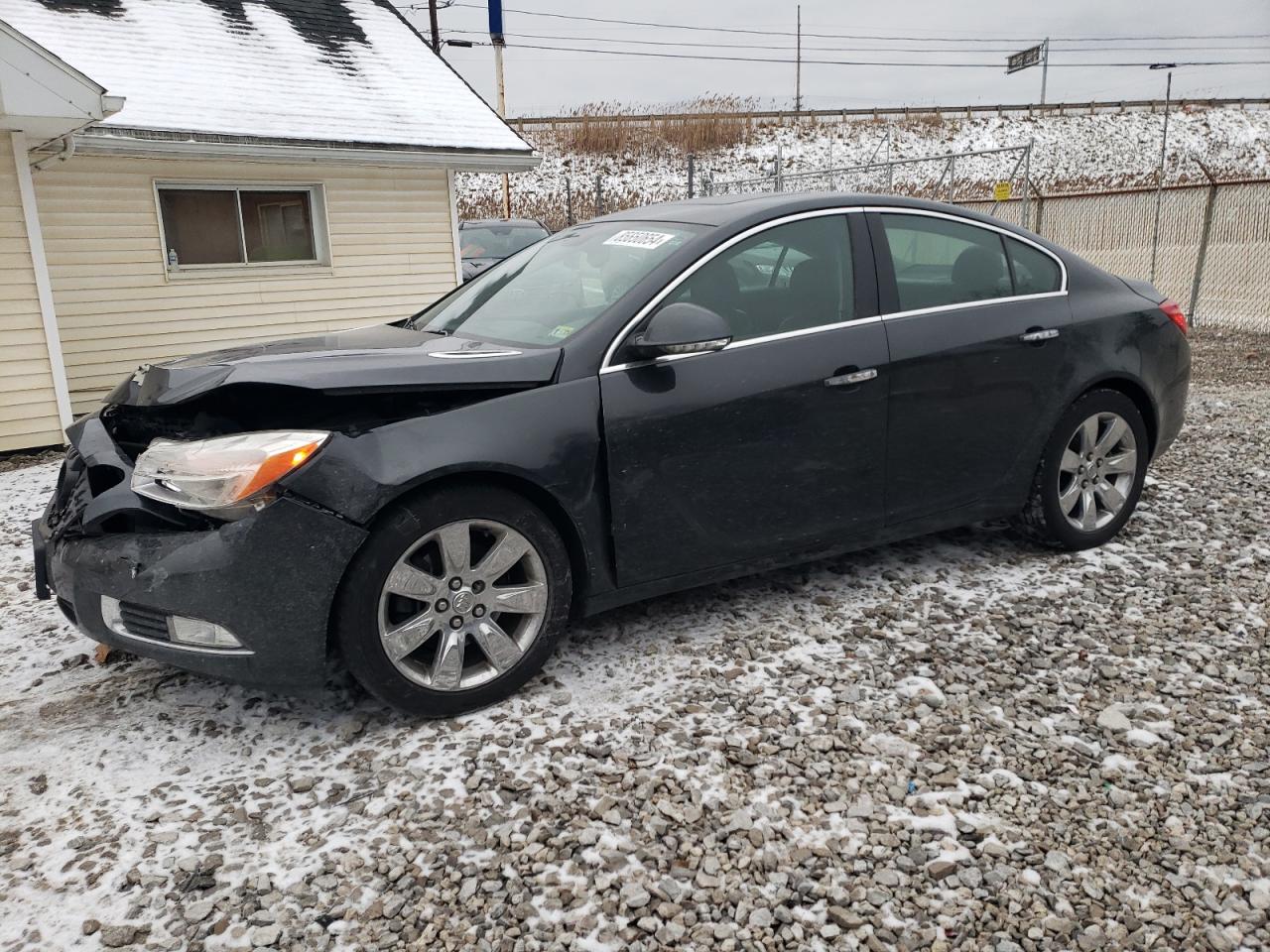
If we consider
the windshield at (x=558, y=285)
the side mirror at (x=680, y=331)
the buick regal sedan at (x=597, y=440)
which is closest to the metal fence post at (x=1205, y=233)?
the buick regal sedan at (x=597, y=440)

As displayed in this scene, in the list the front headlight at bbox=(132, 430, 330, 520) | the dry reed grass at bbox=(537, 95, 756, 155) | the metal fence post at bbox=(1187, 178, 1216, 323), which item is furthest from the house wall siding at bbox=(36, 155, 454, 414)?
the dry reed grass at bbox=(537, 95, 756, 155)

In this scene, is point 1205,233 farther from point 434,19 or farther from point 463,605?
point 434,19

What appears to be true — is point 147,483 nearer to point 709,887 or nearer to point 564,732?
point 564,732

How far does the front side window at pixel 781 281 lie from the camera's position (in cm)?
362

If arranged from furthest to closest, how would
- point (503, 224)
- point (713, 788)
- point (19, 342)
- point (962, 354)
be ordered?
1. point (503, 224)
2. point (19, 342)
3. point (962, 354)
4. point (713, 788)

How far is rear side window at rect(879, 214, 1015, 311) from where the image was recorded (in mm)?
4023

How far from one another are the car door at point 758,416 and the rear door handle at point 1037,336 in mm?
764

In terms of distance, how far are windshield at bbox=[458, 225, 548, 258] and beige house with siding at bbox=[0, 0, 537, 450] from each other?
1.36m

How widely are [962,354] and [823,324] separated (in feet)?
2.22

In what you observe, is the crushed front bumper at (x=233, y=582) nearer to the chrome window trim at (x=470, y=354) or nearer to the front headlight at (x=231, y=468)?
the front headlight at (x=231, y=468)

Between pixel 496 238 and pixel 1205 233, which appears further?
pixel 496 238

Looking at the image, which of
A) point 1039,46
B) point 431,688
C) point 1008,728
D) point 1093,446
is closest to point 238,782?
point 431,688

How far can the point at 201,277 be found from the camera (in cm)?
1008

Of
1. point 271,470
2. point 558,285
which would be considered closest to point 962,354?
point 558,285
